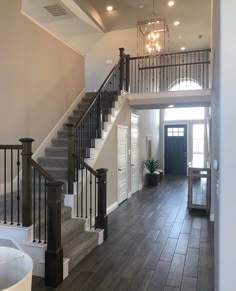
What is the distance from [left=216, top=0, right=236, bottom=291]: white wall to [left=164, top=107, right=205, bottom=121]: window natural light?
10565 mm

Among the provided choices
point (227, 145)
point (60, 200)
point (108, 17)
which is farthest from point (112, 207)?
point (108, 17)

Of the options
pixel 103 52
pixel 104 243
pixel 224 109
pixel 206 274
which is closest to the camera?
pixel 224 109

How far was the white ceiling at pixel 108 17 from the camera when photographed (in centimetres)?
794

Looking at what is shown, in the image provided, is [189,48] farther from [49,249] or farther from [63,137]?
[49,249]

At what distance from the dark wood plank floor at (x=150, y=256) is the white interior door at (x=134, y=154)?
194 cm

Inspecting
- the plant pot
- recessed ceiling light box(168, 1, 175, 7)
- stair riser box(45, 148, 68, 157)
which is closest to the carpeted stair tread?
stair riser box(45, 148, 68, 157)

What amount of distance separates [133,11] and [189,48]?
12.6 ft

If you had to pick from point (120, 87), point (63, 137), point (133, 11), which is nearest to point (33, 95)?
point (63, 137)

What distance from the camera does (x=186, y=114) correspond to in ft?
41.2

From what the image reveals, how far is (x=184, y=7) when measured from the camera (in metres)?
8.30

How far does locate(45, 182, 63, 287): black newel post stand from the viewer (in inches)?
120

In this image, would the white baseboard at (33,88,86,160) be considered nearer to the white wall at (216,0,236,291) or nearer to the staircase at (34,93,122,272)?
the staircase at (34,93,122,272)

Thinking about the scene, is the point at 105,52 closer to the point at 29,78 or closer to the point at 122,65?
the point at 122,65

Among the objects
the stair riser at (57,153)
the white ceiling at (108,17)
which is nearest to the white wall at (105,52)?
the white ceiling at (108,17)
